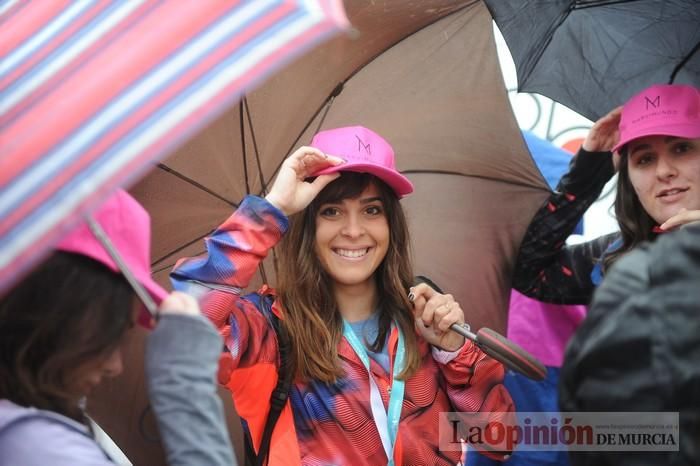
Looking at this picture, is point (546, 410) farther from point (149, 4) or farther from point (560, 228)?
→ point (149, 4)

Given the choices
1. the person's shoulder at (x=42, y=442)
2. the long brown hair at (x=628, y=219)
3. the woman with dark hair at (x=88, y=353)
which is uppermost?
the long brown hair at (x=628, y=219)

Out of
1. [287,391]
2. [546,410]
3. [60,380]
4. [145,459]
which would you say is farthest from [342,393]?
[546,410]

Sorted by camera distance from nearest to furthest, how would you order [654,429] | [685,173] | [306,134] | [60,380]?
1. [654,429]
2. [60,380]
3. [685,173]
4. [306,134]

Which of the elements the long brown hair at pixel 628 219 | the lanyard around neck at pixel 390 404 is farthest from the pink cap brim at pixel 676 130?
the lanyard around neck at pixel 390 404

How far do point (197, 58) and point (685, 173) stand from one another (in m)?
2.17

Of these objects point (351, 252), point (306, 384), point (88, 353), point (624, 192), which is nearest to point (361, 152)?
point (351, 252)

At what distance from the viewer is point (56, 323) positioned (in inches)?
65.0

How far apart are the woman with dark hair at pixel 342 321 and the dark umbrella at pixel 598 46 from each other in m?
0.86

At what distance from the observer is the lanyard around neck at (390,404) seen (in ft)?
8.97

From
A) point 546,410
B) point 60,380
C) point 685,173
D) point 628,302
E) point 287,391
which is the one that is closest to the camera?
point 628,302

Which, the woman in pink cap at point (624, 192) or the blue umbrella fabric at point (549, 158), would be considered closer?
the woman in pink cap at point (624, 192)

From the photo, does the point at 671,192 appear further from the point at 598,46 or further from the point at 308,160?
the point at 308,160

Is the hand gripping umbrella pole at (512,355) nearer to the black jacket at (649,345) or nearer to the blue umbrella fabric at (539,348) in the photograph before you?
the black jacket at (649,345)

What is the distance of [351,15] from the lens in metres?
2.96
